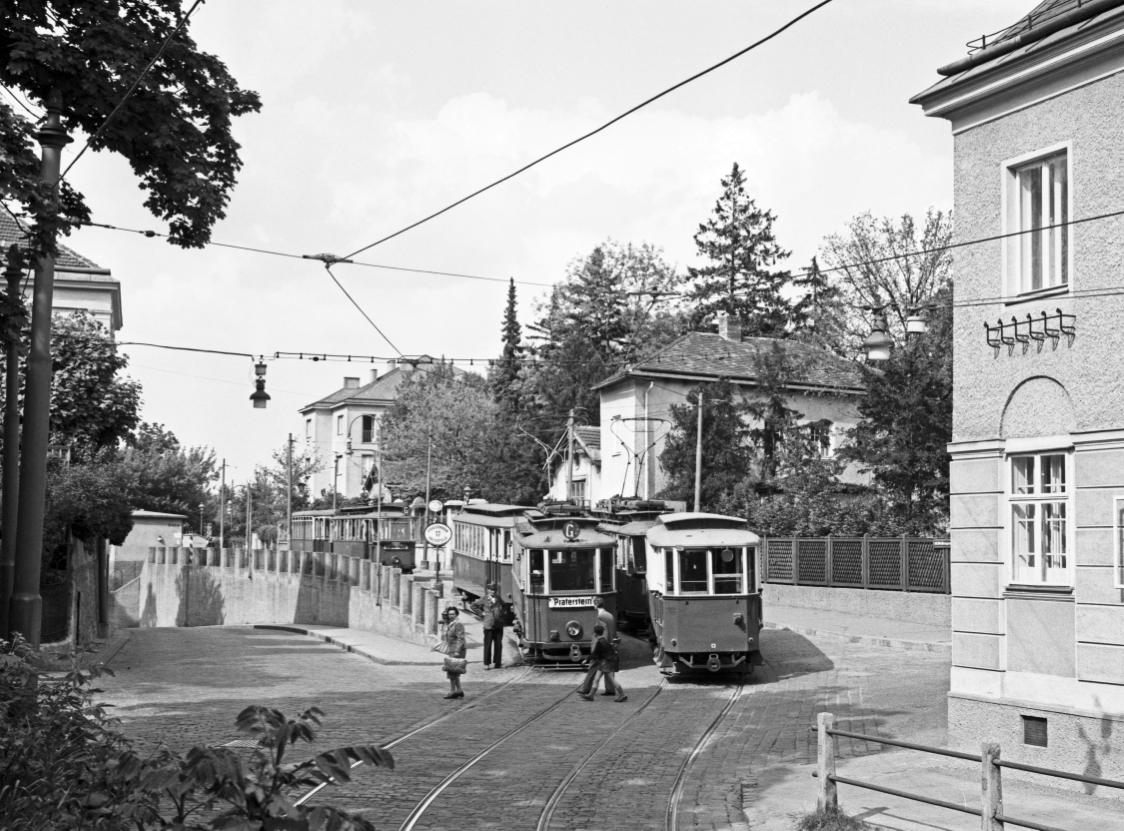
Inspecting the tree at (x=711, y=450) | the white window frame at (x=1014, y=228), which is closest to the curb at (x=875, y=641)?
the white window frame at (x=1014, y=228)

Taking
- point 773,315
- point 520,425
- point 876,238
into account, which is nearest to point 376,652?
point 876,238

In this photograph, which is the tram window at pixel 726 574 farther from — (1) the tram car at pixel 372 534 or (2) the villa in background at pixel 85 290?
(2) the villa in background at pixel 85 290

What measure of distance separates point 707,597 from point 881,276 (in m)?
28.8

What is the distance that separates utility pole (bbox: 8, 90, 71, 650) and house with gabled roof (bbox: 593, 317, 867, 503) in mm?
37174

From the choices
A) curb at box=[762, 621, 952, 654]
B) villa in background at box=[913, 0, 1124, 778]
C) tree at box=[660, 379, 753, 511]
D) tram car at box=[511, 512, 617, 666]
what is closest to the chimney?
tree at box=[660, 379, 753, 511]

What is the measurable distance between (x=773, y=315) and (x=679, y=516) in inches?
2004

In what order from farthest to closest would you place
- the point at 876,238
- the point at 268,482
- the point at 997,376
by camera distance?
1. the point at 268,482
2. the point at 876,238
3. the point at 997,376

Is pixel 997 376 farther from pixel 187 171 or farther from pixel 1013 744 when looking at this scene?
pixel 187 171

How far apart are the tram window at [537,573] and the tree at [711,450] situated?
19.5 m

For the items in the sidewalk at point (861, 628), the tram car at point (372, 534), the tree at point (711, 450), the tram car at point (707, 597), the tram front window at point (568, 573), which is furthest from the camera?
the tram car at point (372, 534)

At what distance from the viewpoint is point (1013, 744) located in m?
14.3

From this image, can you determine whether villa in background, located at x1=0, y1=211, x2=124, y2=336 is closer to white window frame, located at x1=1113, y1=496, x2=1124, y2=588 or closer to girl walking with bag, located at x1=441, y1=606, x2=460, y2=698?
girl walking with bag, located at x1=441, y1=606, x2=460, y2=698

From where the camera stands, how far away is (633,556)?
95.4ft

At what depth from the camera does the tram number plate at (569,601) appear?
25.3m
